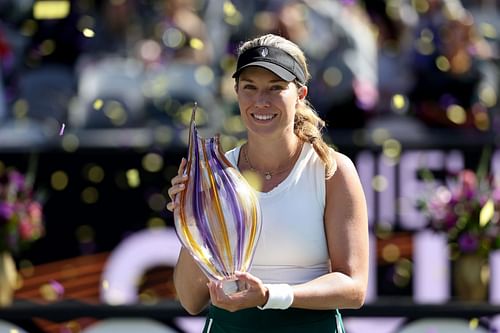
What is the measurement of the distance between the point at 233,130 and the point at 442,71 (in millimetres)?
1481

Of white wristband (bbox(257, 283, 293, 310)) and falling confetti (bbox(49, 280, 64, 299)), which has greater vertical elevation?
falling confetti (bbox(49, 280, 64, 299))

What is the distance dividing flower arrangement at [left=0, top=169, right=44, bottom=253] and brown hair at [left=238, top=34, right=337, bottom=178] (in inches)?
128

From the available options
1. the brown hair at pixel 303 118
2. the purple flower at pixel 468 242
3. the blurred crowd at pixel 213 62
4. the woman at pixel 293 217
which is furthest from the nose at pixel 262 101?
the blurred crowd at pixel 213 62

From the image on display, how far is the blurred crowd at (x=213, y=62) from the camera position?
7453mm

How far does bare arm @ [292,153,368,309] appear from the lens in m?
3.00

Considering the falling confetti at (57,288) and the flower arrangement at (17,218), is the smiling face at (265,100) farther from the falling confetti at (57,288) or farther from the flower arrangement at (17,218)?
the falling confetti at (57,288)

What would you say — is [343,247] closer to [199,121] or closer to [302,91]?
[302,91]

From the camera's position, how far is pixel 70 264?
7.01 m

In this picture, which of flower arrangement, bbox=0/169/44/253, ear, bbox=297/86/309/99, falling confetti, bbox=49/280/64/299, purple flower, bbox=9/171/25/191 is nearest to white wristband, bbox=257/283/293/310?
ear, bbox=297/86/309/99

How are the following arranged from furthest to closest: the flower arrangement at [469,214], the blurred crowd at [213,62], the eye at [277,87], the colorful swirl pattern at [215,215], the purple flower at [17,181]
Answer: the blurred crowd at [213,62] → the purple flower at [17,181] → the flower arrangement at [469,214] → the eye at [277,87] → the colorful swirl pattern at [215,215]

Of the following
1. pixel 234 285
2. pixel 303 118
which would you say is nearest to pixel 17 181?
pixel 303 118

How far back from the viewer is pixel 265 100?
3.05m

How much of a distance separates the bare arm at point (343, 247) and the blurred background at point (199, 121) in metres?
3.18

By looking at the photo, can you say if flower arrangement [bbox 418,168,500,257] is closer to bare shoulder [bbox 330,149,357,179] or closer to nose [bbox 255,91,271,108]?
bare shoulder [bbox 330,149,357,179]
